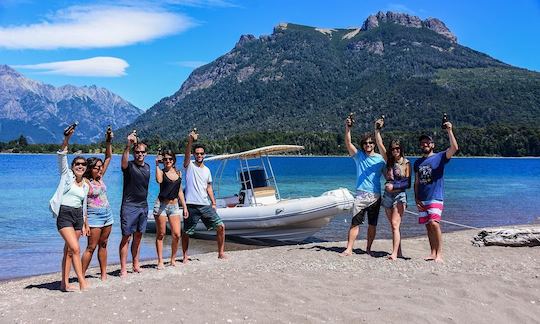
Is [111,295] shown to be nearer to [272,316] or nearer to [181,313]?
[181,313]

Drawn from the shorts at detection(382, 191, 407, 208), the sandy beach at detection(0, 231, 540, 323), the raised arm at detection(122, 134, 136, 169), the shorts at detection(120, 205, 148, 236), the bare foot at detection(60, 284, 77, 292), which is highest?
the raised arm at detection(122, 134, 136, 169)

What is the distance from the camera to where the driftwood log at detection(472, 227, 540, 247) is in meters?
9.62

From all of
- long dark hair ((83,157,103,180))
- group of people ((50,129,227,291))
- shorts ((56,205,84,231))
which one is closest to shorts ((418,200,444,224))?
group of people ((50,129,227,291))

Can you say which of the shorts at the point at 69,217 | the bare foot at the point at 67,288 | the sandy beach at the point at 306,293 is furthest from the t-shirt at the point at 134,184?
the bare foot at the point at 67,288

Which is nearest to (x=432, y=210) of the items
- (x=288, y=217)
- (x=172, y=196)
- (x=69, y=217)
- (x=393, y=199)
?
(x=393, y=199)

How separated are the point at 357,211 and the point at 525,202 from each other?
2082 cm

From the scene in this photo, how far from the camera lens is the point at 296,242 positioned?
13.1 metres

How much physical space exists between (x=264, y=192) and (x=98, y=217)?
7.72 meters

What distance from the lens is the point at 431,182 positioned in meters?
7.55

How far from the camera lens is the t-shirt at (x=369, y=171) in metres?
8.09

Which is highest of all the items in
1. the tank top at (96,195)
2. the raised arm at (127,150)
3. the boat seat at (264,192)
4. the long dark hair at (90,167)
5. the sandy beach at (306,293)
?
the raised arm at (127,150)

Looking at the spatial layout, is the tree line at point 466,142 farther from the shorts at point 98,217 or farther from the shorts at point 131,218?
the shorts at point 98,217

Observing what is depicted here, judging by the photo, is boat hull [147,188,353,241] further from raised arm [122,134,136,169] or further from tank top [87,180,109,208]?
tank top [87,180,109,208]

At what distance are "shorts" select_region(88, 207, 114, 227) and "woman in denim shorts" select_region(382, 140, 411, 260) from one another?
4.01 meters
